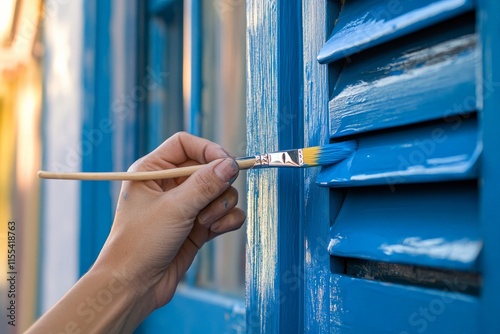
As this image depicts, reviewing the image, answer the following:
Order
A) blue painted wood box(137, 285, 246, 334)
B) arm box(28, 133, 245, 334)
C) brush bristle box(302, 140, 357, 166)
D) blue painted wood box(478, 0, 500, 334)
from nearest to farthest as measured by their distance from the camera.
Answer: blue painted wood box(478, 0, 500, 334) < brush bristle box(302, 140, 357, 166) < arm box(28, 133, 245, 334) < blue painted wood box(137, 285, 246, 334)

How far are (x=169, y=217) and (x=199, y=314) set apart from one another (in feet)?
1.49

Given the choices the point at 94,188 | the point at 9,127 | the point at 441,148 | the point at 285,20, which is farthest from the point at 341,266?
the point at 9,127

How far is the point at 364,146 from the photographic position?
57 centimetres

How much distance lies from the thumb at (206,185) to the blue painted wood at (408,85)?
12cm

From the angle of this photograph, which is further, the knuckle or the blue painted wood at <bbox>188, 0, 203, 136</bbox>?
the blue painted wood at <bbox>188, 0, 203, 136</bbox>

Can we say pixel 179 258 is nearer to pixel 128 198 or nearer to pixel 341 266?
pixel 128 198

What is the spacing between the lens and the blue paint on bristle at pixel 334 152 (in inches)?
23.2

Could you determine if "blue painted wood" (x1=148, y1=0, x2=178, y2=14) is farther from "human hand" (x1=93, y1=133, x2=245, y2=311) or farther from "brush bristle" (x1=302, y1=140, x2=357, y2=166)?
"brush bristle" (x1=302, y1=140, x2=357, y2=166)

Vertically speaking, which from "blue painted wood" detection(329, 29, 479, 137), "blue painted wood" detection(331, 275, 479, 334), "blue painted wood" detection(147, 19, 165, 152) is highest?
"blue painted wood" detection(147, 19, 165, 152)

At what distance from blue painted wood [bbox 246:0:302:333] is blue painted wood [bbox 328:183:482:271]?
0.09 m

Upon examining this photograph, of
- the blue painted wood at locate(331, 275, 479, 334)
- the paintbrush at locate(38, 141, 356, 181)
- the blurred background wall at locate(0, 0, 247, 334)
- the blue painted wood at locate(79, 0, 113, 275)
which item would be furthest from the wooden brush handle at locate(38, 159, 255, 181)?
the blue painted wood at locate(79, 0, 113, 275)

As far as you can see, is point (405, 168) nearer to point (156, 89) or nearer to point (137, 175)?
point (137, 175)

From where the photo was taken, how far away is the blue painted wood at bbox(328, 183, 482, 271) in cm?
44

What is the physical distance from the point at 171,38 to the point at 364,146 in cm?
88
